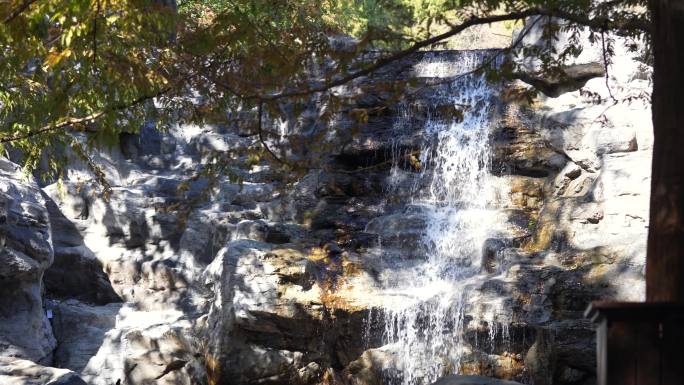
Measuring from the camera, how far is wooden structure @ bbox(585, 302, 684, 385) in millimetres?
4406

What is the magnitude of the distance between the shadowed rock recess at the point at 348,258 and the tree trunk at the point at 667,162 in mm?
2283

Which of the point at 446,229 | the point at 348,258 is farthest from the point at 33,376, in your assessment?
the point at 446,229

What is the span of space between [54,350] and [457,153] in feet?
25.8

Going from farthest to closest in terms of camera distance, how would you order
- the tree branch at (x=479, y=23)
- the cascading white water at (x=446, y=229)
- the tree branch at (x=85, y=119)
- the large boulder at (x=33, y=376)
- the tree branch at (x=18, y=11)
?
the cascading white water at (x=446, y=229) < the large boulder at (x=33, y=376) < the tree branch at (x=85, y=119) < the tree branch at (x=479, y=23) < the tree branch at (x=18, y=11)

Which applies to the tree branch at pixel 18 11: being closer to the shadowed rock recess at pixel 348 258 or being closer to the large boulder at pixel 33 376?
the shadowed rock recess at pixel 348 258

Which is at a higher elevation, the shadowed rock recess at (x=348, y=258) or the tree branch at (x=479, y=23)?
the tree branch at (x=479, y=23)

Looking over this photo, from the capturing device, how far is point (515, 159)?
1447 cm

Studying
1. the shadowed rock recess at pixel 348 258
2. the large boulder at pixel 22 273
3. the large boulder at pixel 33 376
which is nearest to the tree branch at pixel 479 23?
the shadowed rock recess at pixel 348 258

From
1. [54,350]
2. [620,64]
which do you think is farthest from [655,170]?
[54,350]

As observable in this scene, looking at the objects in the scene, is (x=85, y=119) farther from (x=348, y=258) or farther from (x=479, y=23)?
(x=348, y=258)

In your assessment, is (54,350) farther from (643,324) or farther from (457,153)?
(643,324)

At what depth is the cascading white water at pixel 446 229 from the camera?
1108 cm

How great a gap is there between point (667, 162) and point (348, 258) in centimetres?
743

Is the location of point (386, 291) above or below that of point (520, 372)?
above
